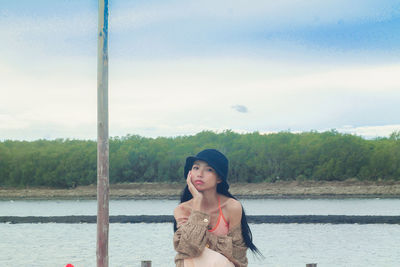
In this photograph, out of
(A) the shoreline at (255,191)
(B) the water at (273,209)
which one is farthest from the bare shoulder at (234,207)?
(A) the shoreline at (255,191)

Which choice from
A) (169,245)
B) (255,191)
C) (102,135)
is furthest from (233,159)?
(102,135)

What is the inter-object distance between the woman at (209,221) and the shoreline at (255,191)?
57874 millimetres

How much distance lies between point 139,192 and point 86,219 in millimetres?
44216

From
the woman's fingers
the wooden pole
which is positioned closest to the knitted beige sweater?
the woman's fingers

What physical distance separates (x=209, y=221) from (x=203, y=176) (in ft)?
0.80

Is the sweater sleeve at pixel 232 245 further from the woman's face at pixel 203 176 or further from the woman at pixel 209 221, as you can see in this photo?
the woman's face at pixel 203 176

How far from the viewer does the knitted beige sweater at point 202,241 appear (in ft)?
9.86

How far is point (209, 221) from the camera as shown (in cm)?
314

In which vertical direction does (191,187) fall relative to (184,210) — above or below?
above

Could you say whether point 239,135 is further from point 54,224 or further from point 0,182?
point 54,224

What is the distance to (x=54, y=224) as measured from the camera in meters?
28.6

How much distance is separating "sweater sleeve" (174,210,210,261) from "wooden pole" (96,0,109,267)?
7.61 feet

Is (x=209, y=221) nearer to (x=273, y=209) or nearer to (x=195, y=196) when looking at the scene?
(x=195, y=196)

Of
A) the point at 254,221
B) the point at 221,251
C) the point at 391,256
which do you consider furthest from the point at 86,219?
the point at 221,251
